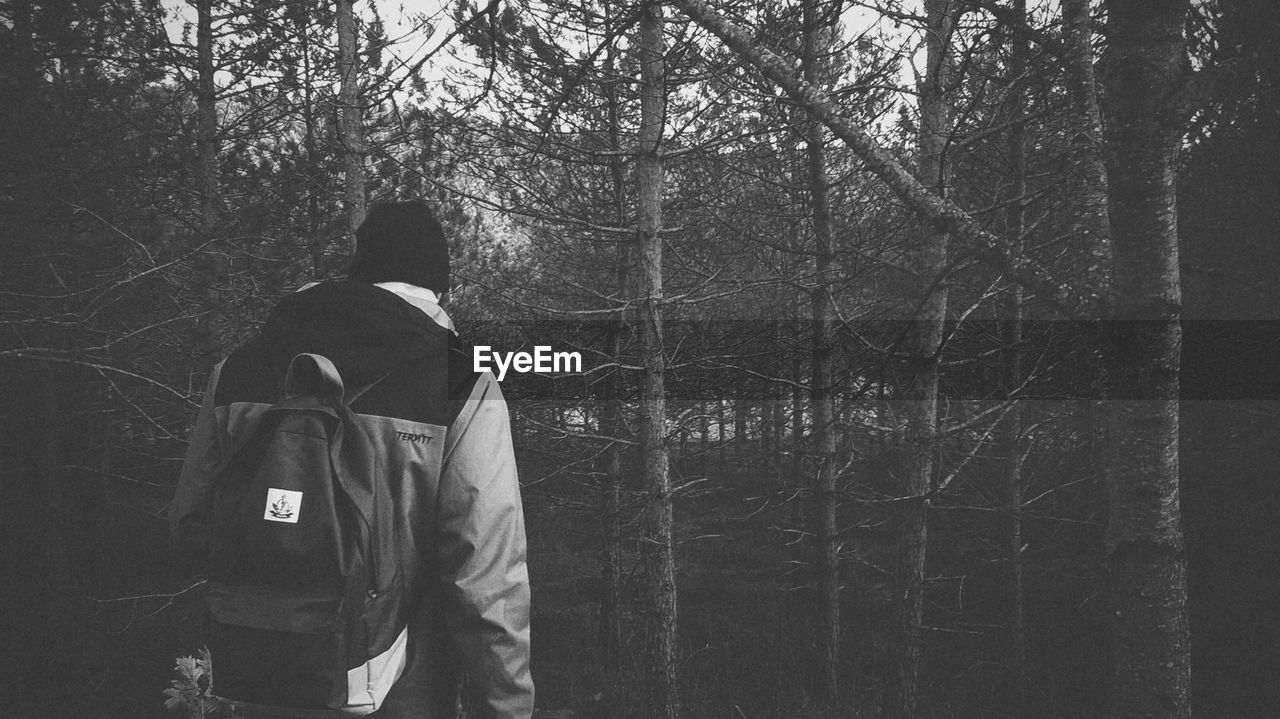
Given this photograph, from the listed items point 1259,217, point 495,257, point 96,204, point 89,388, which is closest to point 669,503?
point 495,257

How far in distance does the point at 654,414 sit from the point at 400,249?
5.66 meters

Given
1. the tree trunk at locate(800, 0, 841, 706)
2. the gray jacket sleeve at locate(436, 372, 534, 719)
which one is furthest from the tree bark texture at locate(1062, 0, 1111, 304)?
the tree trunk at locate(800, 0, 841, 706)

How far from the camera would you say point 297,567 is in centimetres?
173

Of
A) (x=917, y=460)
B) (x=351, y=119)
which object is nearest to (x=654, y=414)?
(x=917, y=460)

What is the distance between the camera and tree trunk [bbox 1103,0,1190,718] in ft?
6.73

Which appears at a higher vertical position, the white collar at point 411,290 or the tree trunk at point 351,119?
the tree trunk at point 351,119

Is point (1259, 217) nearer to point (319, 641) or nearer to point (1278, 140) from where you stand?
point (1278, 140)

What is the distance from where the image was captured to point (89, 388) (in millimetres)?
10859

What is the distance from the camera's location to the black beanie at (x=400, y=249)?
2.13 metres

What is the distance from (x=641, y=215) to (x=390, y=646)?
239 inches

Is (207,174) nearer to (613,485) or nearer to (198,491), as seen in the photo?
(613,485)

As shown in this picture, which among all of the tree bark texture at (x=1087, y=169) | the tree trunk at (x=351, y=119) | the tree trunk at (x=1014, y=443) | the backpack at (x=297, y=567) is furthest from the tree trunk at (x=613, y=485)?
the backpack at (x=297, y=567)

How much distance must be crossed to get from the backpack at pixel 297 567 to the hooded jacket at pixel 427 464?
11 centimetres

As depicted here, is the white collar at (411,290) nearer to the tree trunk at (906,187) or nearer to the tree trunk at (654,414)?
the tree trunk at (906,187)
